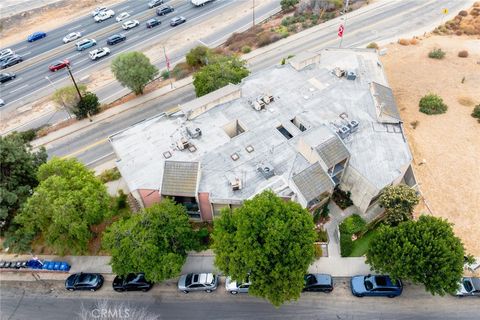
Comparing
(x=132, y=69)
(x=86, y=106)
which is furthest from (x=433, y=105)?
(x=86, y=106)

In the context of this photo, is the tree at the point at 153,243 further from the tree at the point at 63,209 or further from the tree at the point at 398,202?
the tree at the point at 398,202

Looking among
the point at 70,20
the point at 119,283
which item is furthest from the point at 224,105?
the point at 70,20

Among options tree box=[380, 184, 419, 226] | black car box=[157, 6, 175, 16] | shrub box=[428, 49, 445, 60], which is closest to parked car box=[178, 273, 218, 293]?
tree box=[380, 184, 419, 226]

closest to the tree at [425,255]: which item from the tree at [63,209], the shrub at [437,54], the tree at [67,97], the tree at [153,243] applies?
the tree at [153,243]

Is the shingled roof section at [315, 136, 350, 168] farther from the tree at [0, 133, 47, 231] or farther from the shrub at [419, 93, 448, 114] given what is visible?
the tree at [0, 133, 47, 231]

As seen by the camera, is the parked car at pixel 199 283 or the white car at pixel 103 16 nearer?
the parked car at pixel 199 283

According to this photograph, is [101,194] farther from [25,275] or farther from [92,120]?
[92,120]
